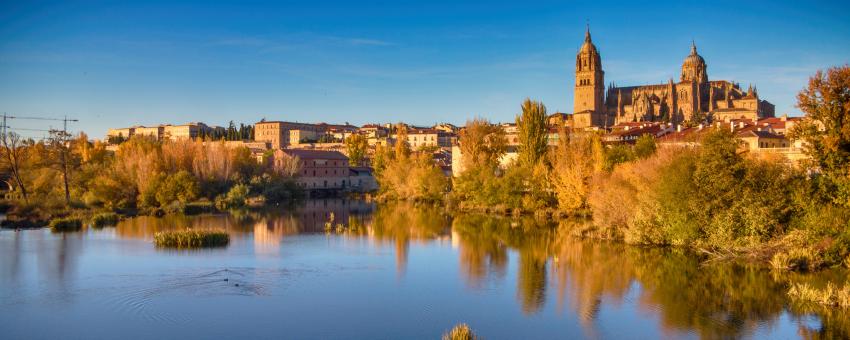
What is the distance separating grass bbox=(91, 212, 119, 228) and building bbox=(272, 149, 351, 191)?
19.8 m

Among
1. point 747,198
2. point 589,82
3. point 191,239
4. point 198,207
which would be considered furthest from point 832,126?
point 589,82

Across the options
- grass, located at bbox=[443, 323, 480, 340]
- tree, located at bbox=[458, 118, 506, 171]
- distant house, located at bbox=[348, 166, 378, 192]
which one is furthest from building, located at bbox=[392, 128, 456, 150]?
grass, located at bbox=[443, 323, 480, 340]

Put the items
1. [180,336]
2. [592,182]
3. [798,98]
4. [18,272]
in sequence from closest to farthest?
[180,336] → [18,272] → [798,98] → [592,182]

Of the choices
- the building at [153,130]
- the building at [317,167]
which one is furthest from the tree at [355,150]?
the building at [153,130]

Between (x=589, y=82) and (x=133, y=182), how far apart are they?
2280 inches

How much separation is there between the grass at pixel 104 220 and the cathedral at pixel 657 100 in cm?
5840

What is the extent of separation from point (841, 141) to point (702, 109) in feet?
229

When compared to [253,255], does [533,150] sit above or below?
above

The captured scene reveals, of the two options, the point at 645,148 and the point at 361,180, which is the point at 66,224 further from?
the point at 361,180

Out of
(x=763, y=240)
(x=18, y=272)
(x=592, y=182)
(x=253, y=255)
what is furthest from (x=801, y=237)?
(x=18, y=272)

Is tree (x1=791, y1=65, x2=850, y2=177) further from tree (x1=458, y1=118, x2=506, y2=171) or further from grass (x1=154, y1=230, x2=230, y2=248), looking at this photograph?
tree (x1=458, y1=118, x2=506, y2=171)

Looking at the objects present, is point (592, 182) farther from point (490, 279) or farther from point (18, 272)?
point (18, 272)

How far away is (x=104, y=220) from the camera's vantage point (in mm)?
25312

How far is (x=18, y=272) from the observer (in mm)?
14719
